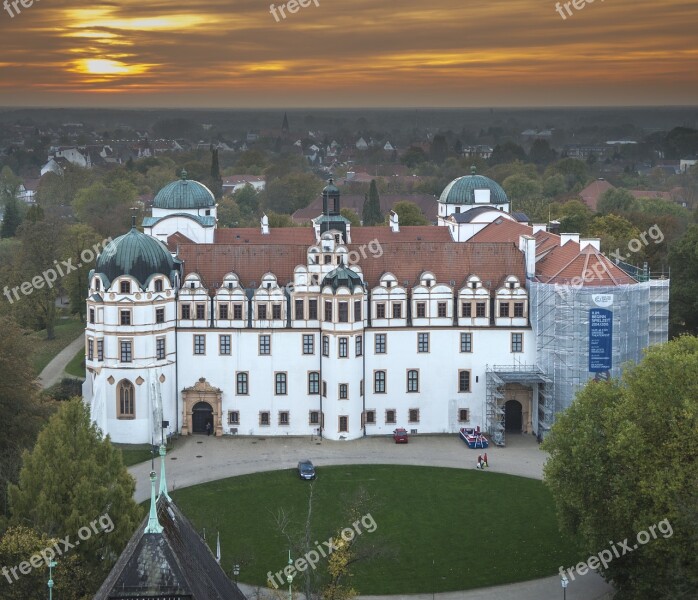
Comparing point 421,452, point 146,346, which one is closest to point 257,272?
point 146,346

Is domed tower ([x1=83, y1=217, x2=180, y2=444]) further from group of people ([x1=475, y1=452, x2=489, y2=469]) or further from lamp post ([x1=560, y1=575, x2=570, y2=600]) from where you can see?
lamp post ([x1=560, y1=575, x2=570, y2=600])

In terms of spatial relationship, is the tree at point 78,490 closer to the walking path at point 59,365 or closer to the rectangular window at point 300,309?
the rectangular window at point 300,309

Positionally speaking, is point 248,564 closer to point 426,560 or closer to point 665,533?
point 426,560

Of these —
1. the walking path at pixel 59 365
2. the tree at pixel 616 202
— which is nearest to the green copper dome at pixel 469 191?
the walking path at pixel 59 365

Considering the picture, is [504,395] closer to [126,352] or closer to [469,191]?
[126,352]

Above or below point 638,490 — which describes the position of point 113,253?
above

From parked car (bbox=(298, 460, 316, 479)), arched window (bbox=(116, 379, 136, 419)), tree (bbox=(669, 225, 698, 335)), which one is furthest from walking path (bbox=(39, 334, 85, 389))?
tree (bbox=(669, 225, 698, 335))
